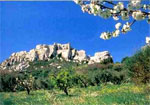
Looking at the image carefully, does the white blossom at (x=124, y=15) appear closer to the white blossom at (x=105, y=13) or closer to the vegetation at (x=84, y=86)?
the white blossom at (x=105, y=13)

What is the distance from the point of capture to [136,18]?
2.28m

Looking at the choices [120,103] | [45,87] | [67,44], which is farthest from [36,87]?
[67,44]

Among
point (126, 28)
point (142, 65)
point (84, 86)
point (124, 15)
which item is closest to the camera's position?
point (124, 15)

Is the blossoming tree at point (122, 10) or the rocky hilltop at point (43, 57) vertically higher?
the rocky hilltop at point (43, 57)

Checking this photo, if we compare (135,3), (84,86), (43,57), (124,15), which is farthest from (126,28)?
(43,57)

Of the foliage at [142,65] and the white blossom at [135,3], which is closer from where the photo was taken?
the white blossom at [135,3]

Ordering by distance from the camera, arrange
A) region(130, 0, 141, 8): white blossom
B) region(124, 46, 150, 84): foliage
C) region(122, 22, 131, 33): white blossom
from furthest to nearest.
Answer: region(124, 46, 150, 84): foliage
region(122, 22, 131, 33): white blossom
region(130, 0, 141, 8): white blossom

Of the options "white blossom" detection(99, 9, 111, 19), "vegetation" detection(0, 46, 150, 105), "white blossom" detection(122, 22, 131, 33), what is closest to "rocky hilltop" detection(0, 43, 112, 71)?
"vegetation" detection(0, 46, 150, 105)

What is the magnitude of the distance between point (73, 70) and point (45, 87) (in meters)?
4.50

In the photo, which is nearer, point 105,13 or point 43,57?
point 105,13

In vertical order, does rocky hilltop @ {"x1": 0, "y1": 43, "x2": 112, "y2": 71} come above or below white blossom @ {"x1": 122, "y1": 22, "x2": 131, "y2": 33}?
above

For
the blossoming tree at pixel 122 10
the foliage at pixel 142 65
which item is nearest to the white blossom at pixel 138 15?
the blossoming tree at pixel 122 10

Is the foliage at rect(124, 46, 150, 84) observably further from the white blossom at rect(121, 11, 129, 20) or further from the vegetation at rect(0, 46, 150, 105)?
the white blossom at rect(121, 11, 129, 20)

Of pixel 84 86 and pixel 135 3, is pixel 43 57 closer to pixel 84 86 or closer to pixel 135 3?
pixel 84 86
